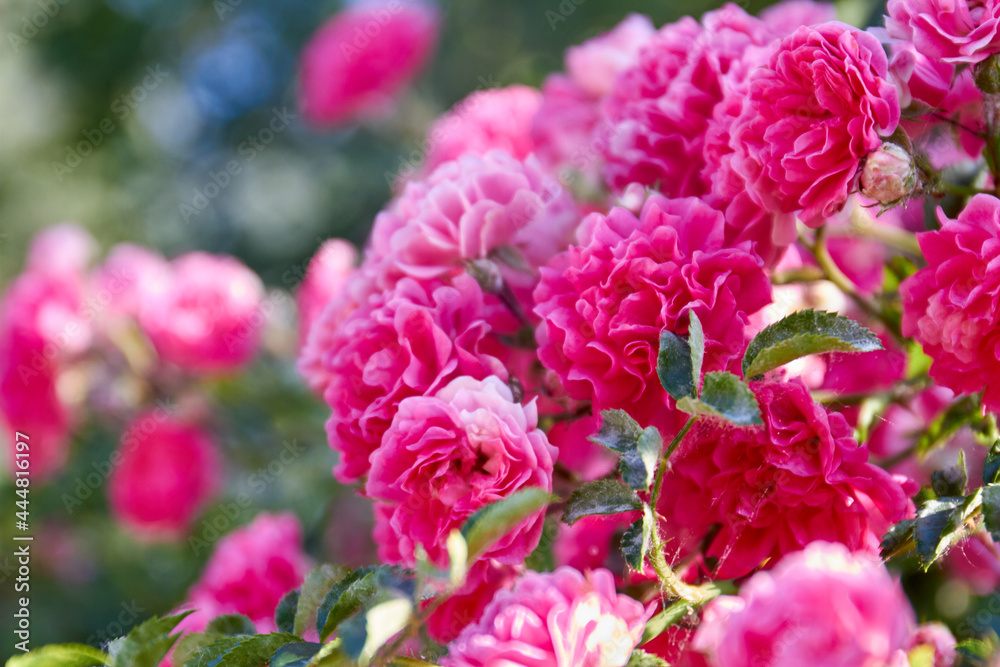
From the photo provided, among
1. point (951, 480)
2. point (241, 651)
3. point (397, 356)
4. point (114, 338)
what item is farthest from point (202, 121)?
point (951, 480)

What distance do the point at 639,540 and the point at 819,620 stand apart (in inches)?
5.6

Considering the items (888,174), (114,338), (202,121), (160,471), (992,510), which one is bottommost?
(160,471)

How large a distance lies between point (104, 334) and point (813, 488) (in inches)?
45.3

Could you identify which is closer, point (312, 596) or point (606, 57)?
point (312, 596)

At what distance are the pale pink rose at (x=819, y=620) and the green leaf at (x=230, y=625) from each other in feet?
1.11

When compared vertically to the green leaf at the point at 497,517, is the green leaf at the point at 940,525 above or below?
below

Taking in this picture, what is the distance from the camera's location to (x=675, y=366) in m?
0.44

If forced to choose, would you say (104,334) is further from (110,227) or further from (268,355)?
(110,227)

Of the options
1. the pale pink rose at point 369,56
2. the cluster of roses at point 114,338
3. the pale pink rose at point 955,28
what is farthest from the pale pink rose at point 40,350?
the pale pink rose at point 955,28

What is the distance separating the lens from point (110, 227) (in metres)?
2.77

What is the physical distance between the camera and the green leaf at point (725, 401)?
387 millimetres

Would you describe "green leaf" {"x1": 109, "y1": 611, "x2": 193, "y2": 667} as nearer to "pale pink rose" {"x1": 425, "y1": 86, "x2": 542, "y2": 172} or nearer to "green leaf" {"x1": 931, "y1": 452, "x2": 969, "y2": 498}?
"green leaf" {"x1": 931, "y1": 452, "x2": 969, "y2": 498}

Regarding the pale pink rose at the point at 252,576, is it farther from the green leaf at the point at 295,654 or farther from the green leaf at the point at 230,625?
the green leaf at the point at 295,654

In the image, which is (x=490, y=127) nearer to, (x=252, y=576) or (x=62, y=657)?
(x=252, y=576)
